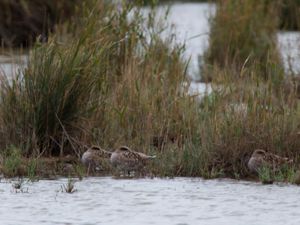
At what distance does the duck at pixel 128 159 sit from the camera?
8.46 metres

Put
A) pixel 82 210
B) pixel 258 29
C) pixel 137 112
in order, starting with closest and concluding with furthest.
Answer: pixel 82 210 < pixel 137 112 < pixel 258 29

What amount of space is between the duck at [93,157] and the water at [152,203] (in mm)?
180

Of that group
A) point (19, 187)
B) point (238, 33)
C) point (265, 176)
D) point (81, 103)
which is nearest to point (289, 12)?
point (238, 33)

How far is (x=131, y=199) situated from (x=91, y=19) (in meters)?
3.01

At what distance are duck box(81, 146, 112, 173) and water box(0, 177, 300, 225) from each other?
0.18 metres

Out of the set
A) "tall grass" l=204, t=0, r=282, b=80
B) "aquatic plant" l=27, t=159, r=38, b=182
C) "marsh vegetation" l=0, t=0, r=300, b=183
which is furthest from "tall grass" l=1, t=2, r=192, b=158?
"tall grass" l=204, t=0, r=282, b=80

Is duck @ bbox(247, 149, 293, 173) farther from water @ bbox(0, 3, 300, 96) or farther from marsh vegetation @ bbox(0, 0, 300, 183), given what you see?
water @ bbox(0, 3, 300, 96)

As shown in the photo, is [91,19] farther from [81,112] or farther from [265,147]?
[265,147]

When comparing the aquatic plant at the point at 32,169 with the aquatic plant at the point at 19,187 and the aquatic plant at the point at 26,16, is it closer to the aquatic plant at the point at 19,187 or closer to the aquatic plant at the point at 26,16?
the aquatic plant at the point at 19,187

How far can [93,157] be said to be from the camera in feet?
28.1

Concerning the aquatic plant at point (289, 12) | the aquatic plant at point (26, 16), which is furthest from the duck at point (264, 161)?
the aquatic plant at point (26, 16)

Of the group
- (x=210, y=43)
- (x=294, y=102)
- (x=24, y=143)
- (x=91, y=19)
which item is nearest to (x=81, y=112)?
(x=24, y=143)

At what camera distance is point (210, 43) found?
1526cm

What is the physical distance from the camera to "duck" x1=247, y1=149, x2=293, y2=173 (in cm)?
827
